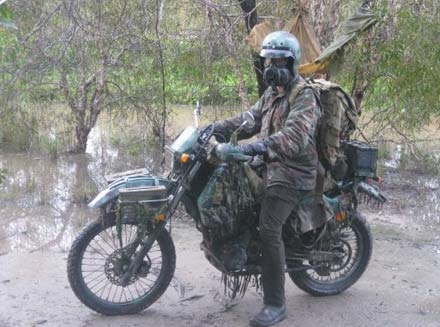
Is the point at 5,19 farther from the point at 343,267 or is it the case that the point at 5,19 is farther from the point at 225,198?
the point at 343,267

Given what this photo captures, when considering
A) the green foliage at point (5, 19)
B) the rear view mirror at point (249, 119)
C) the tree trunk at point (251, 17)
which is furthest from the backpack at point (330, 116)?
the tree trunk at point (251, 17)

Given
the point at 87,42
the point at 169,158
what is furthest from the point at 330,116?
the point at 87,42

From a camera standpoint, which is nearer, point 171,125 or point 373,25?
point 373,25

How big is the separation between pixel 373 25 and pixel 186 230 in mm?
2739

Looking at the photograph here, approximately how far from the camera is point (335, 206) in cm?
471

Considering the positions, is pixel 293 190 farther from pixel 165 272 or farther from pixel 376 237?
pixel 376 237

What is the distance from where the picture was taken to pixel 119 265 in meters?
4.36

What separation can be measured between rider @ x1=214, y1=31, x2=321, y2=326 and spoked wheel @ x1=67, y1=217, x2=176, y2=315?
0.71 meters

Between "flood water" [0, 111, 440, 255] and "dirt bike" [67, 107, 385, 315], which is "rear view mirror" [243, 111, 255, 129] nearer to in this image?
"dirt bike" [67, 107, 385, 315]

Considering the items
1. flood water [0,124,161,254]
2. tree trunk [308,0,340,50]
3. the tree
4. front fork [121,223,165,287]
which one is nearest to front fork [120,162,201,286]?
front fork [121,223,165,287]

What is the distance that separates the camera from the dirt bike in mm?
4211

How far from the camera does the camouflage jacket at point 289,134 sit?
13.4 ft

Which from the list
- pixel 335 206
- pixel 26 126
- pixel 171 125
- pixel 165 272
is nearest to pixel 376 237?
pixel 335 206

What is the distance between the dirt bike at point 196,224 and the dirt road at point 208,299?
0.63 feet
